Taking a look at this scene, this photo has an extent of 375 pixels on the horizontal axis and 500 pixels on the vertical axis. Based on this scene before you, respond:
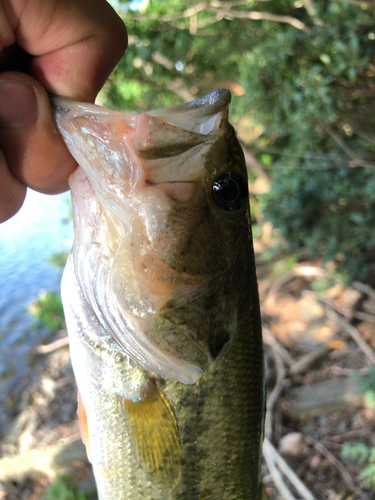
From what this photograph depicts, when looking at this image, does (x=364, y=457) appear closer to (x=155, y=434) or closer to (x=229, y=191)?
(x=155, y=434)

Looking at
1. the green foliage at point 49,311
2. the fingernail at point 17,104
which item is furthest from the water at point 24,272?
the fingernail at point 17,104

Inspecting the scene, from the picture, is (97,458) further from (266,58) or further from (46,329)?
(46,329)

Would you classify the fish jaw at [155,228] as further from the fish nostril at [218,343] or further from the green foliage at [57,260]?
the green foliage at [57,260]

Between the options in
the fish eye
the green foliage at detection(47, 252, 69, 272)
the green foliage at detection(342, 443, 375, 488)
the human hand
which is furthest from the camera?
the green foliage at detection(47, 252, 69, 272)

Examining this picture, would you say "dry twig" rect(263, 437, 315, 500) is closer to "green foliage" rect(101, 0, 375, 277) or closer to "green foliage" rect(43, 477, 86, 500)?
"green foliage" rect(43, 477, 86, 500)

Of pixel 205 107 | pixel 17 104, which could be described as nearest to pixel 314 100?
pixel 205 107

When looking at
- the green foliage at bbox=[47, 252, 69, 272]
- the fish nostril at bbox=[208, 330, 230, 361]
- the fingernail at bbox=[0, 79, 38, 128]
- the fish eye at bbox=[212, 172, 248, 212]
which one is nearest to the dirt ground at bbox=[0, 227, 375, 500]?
the green foliage at bbox=[47, 252, 69, 272]

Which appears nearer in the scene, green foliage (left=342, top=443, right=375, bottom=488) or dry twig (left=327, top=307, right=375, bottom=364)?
green foliage (left=342, top=443, right=375, bottom=488)
